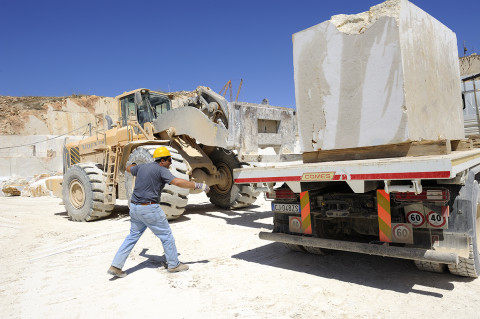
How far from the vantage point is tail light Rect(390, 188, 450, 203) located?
347cm

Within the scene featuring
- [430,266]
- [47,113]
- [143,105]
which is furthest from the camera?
[47,113]

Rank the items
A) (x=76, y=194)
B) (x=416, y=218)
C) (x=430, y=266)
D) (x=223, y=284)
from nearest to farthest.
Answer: (x=416, y=218)
(x=430, y=266)
(x=223, y=284)
(x=76, y=194)

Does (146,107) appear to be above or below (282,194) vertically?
above

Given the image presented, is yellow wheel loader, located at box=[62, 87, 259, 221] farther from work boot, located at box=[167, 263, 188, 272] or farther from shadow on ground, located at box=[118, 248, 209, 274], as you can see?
work boot, located at box=[167, 263, 188, 272]

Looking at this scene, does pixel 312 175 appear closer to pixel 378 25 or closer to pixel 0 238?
pixel 378 25

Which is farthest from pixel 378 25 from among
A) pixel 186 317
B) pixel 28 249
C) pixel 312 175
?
pixel 28 249

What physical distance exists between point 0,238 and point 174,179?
5126mm

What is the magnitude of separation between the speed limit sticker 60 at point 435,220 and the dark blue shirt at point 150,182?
294 centimetres

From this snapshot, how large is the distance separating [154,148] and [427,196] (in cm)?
572

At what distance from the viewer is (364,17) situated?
4484 millimetres

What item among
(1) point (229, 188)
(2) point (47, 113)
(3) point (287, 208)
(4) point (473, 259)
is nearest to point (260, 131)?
(3) point (287, 208)

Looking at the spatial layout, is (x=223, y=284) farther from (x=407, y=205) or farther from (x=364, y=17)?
(x=364, y=17)

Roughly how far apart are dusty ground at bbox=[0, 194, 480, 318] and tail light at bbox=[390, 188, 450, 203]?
930 mm

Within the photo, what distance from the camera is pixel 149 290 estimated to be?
4047 mm
